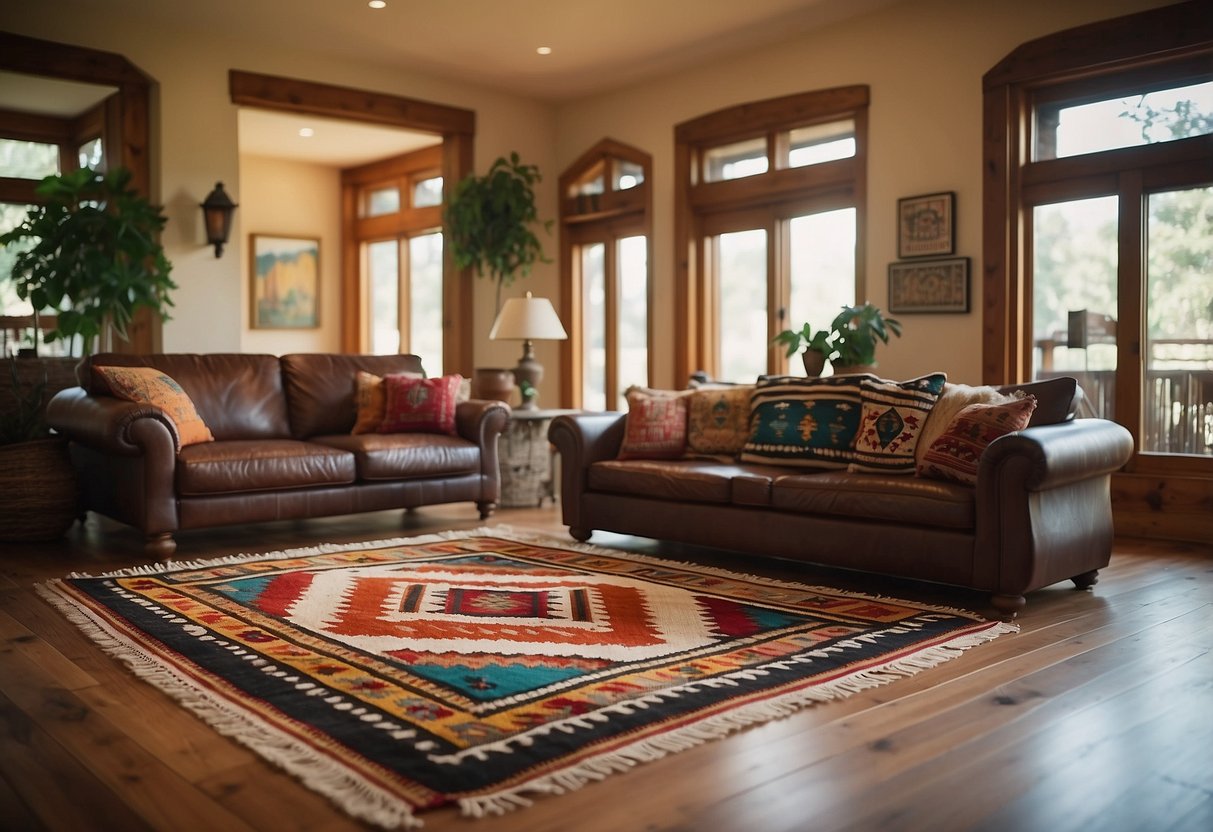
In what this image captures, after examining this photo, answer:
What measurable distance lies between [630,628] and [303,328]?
8.28 metres

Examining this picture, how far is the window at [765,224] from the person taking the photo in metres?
6.55

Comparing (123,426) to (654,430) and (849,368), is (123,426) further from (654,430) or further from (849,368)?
(849,368)

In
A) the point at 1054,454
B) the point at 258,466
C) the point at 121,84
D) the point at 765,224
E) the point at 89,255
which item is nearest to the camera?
the point at 1054,454

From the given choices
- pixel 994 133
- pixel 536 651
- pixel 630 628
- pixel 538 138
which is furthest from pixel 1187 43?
pixel 538 138

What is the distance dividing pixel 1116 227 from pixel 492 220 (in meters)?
4.25

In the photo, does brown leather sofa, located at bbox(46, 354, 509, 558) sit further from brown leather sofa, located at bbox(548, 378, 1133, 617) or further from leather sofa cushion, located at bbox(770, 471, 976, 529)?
leather sofa cushion, located at bbox(770, 471, 976, 529)

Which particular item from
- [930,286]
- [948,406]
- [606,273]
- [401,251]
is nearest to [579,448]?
[948,406]

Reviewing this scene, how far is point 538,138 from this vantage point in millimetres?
8406

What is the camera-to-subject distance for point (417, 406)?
5.59 metres

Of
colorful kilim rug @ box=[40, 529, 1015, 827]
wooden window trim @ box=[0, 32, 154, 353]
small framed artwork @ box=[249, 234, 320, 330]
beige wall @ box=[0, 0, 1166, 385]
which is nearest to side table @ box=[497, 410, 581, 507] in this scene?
beige wall @ box=[0, 0, 1166, 385]

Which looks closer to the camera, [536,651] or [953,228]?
[536,651]

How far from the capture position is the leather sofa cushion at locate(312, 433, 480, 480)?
5.17 meters

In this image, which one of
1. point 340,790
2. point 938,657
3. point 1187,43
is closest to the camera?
point 340,790

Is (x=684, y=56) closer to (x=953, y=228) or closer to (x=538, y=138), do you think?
(x=538, y=138)
